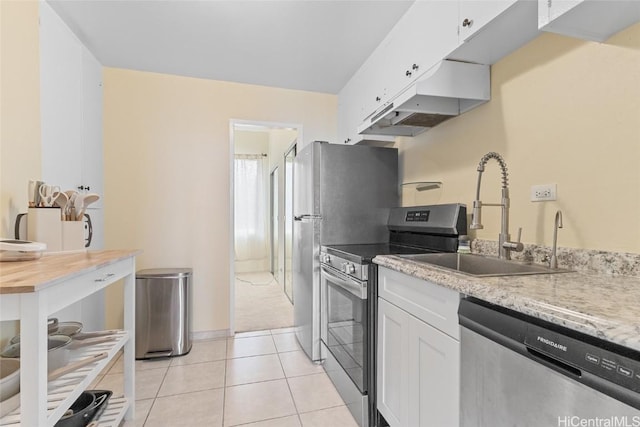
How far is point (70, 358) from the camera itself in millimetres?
1395

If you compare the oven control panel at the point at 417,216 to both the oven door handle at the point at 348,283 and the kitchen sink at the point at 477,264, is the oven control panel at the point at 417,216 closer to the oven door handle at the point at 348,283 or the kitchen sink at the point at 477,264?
the kitchen sink at the point at 477,264

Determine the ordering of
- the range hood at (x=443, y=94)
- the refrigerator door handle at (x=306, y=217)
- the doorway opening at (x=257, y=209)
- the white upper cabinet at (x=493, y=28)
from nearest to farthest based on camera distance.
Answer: the white upper cabinet at (x=493, y=28), the range hood at (x=443, y=94), the refrigerator door handle at (x=306, y=217), the doorway opening at (x=257, y=209)

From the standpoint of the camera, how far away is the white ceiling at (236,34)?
197cm

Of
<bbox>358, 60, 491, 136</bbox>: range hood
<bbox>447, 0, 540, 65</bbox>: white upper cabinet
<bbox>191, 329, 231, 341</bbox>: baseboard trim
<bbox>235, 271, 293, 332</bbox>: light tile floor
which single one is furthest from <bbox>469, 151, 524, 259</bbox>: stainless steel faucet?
<bbox>191, 329, 231, 341</bbox>: baseboard trim

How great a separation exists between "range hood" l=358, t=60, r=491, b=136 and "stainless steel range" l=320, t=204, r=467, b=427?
60 centimetres

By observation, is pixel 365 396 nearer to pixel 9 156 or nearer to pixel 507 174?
pixel 507 174

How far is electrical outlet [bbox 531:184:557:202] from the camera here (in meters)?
1.34

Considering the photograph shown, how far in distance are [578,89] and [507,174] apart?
448 mm

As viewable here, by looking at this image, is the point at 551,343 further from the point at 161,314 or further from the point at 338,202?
the point at 161,314

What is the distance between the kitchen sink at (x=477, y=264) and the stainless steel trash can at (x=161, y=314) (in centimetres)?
200

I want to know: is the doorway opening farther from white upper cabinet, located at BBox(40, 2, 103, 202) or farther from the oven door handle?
the oven door handle

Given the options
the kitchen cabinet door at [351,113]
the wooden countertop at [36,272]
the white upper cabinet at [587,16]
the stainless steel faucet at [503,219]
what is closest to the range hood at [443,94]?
the stainless steel faucet at [503,219]

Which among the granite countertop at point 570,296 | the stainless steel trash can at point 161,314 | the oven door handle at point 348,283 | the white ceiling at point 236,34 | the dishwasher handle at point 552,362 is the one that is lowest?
the stainless steel trash can at point 161,314

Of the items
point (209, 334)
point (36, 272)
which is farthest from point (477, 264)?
point (209, 334)
